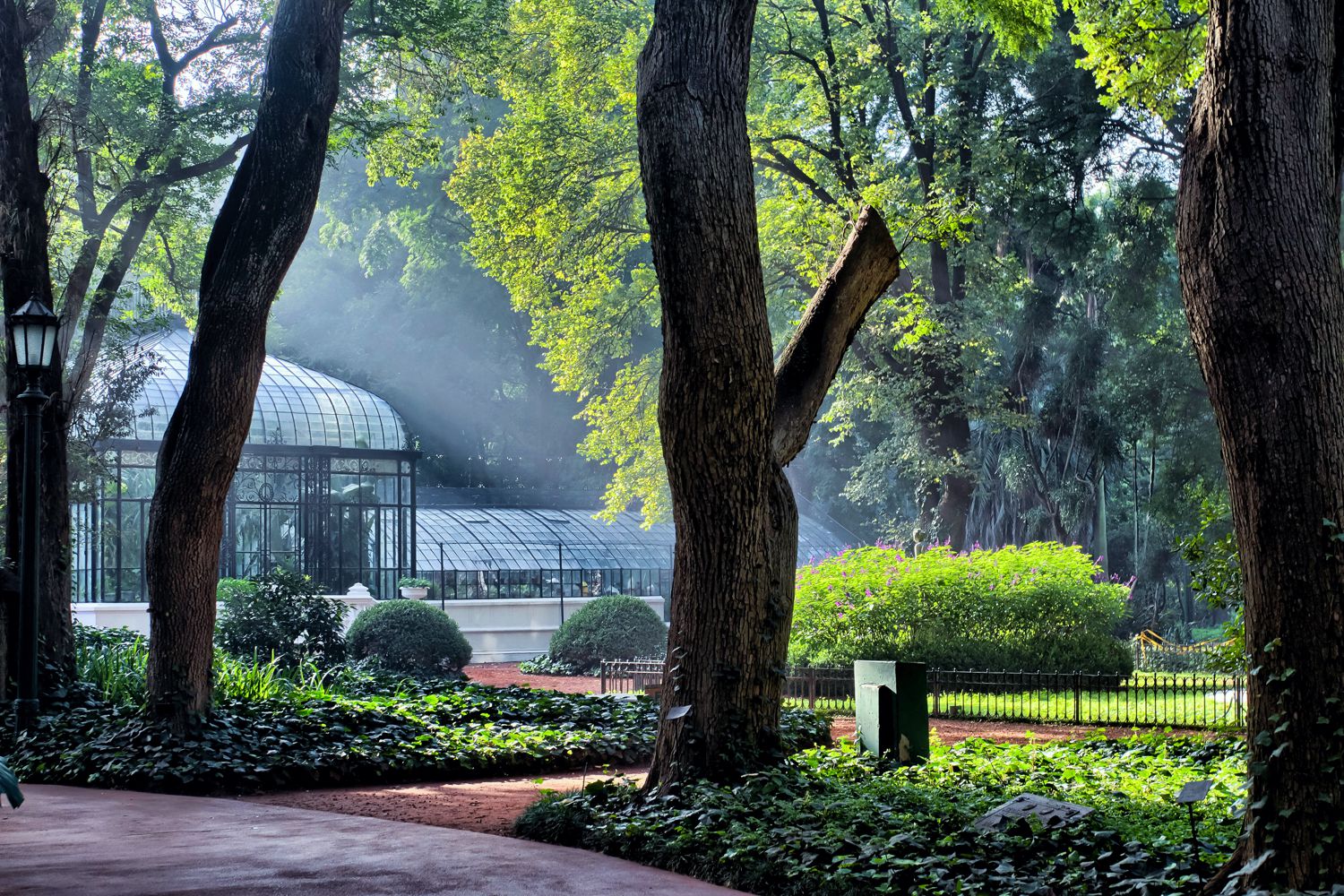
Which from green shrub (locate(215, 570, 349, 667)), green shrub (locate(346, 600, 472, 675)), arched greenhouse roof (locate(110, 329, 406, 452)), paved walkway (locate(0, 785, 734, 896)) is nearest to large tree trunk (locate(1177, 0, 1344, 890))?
paved walkway (locate(0, 785, 734, 896))

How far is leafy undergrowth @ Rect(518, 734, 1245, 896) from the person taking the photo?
18.4ft

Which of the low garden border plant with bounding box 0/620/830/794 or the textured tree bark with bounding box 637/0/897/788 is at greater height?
the textured tree bark with bounding box 637/0/897/788

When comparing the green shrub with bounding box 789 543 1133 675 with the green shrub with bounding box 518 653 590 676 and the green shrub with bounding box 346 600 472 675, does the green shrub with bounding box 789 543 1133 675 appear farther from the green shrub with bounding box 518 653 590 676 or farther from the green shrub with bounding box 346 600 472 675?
the green shrub with bounding box 518 653 590 676

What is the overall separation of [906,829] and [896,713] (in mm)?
3717

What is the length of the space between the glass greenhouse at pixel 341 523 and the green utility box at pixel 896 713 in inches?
505

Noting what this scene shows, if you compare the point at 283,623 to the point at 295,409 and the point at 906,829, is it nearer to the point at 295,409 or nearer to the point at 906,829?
the point at 295,409

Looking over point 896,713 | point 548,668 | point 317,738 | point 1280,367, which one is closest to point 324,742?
point 317,738

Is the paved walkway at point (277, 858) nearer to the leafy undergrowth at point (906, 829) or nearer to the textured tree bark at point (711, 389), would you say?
the leafy undergrowth at point (906, 829)

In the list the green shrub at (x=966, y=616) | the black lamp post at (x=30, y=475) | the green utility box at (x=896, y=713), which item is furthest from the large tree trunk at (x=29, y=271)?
the green shrub at (x=966, y=616)

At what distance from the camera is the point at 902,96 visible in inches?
950

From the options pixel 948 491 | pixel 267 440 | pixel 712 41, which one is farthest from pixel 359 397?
pixel 712 41

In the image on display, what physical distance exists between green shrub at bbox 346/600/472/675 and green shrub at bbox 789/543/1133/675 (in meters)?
5.60

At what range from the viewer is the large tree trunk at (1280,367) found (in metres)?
4.86

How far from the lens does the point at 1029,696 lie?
54.7 feet
